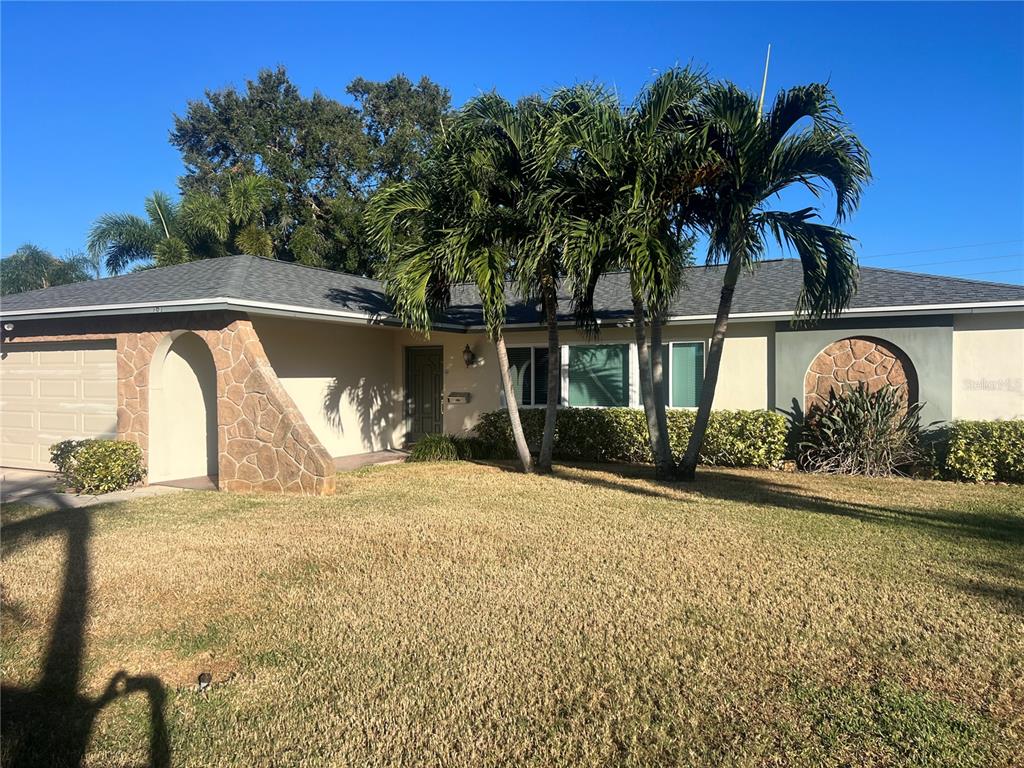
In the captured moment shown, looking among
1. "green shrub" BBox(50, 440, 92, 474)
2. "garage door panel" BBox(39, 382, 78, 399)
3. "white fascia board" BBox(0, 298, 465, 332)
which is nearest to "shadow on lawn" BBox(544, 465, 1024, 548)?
"white fascia board" BBox(0, 298, 465, 332)

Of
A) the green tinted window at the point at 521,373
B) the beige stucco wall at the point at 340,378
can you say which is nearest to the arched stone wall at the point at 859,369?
the green tinted window at the point at 521,373

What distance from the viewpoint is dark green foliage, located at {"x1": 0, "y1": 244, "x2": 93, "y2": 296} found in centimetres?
3891

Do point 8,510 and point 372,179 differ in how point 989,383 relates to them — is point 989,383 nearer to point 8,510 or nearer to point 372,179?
point 8,510

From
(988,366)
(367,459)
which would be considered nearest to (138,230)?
(367,459)

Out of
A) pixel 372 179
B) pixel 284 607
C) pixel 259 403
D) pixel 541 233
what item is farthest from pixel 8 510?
pixel 372 179

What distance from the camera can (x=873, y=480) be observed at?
10352mm

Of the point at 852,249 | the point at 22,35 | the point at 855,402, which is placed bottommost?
the point at 855,402

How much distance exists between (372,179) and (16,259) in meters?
26.1

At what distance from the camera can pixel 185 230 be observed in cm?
2091

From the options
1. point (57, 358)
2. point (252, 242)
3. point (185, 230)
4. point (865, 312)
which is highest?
point (185, 230)

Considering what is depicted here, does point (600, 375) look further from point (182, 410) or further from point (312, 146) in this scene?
point (312, 146)

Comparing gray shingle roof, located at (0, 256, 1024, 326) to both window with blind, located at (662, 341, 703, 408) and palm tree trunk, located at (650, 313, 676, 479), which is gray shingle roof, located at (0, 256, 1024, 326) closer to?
window with blind, located at (662, 341, 703, 408)

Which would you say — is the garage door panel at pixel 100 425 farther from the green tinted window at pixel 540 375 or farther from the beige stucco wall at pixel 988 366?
the beige stucco wall at pixel 988 366

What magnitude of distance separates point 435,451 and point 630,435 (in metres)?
3.78
